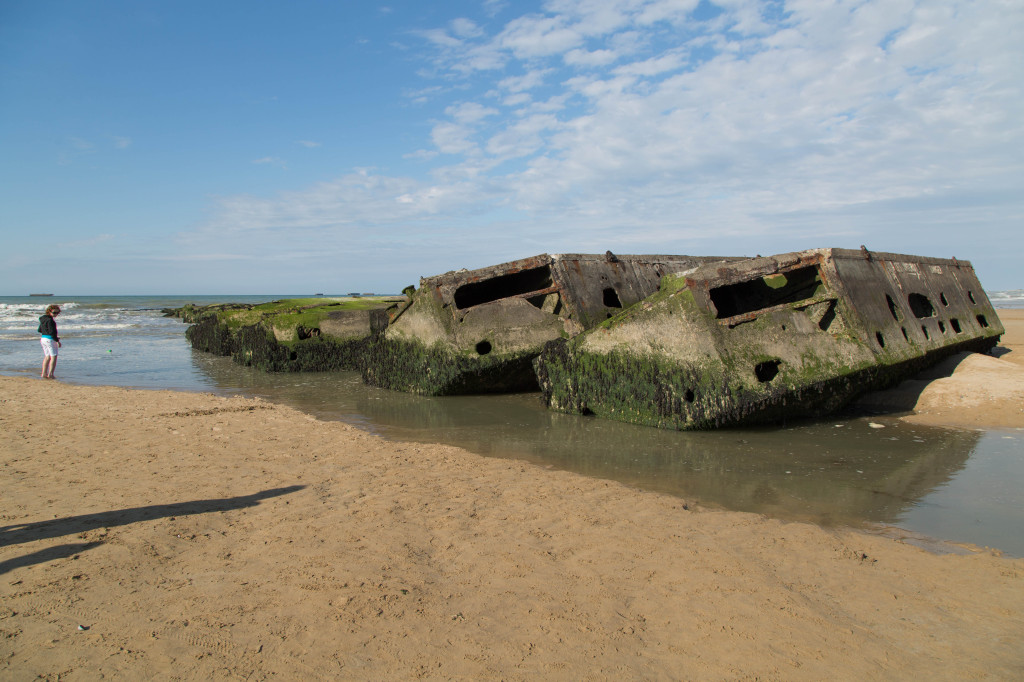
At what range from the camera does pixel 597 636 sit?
8.54ft

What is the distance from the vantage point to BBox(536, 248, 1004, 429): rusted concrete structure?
6.39m

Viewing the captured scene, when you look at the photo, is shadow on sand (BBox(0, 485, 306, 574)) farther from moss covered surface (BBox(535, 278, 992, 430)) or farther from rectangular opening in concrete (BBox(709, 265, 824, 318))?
rectangular opening in concrete (BBox(709, 265, 824, 318))

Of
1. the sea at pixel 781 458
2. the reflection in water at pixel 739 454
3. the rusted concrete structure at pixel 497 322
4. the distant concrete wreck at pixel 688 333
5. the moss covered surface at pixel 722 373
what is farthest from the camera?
the rusted concrete structure at pixel 497 322

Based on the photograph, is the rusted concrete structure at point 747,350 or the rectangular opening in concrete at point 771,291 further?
the rectangular opening in concrete at point 771,291

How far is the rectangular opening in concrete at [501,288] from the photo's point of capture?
10.1m

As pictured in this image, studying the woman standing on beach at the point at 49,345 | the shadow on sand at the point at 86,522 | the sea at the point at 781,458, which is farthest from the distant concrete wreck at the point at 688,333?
the woman standing on beach at the point at 49,345

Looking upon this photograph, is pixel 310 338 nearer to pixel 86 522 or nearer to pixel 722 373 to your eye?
pixel 722 373

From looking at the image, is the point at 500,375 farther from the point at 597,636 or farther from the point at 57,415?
the point at 597,636

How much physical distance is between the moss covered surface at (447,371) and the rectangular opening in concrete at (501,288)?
120cm

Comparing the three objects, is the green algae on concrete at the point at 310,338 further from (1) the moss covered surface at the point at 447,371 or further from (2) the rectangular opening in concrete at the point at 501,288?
(1) the moss covered surface at the point at 447,371

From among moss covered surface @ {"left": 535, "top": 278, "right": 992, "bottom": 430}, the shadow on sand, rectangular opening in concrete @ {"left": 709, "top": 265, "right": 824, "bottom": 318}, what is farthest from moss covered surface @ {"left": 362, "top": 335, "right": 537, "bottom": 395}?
the shadow on sand

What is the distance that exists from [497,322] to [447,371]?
1.02m

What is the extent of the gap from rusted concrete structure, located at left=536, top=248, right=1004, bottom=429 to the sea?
30 cm

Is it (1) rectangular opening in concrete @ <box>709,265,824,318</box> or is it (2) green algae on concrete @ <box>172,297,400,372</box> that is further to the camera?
(2) green algae on concrete @ <box>172,297,400,372</box>
